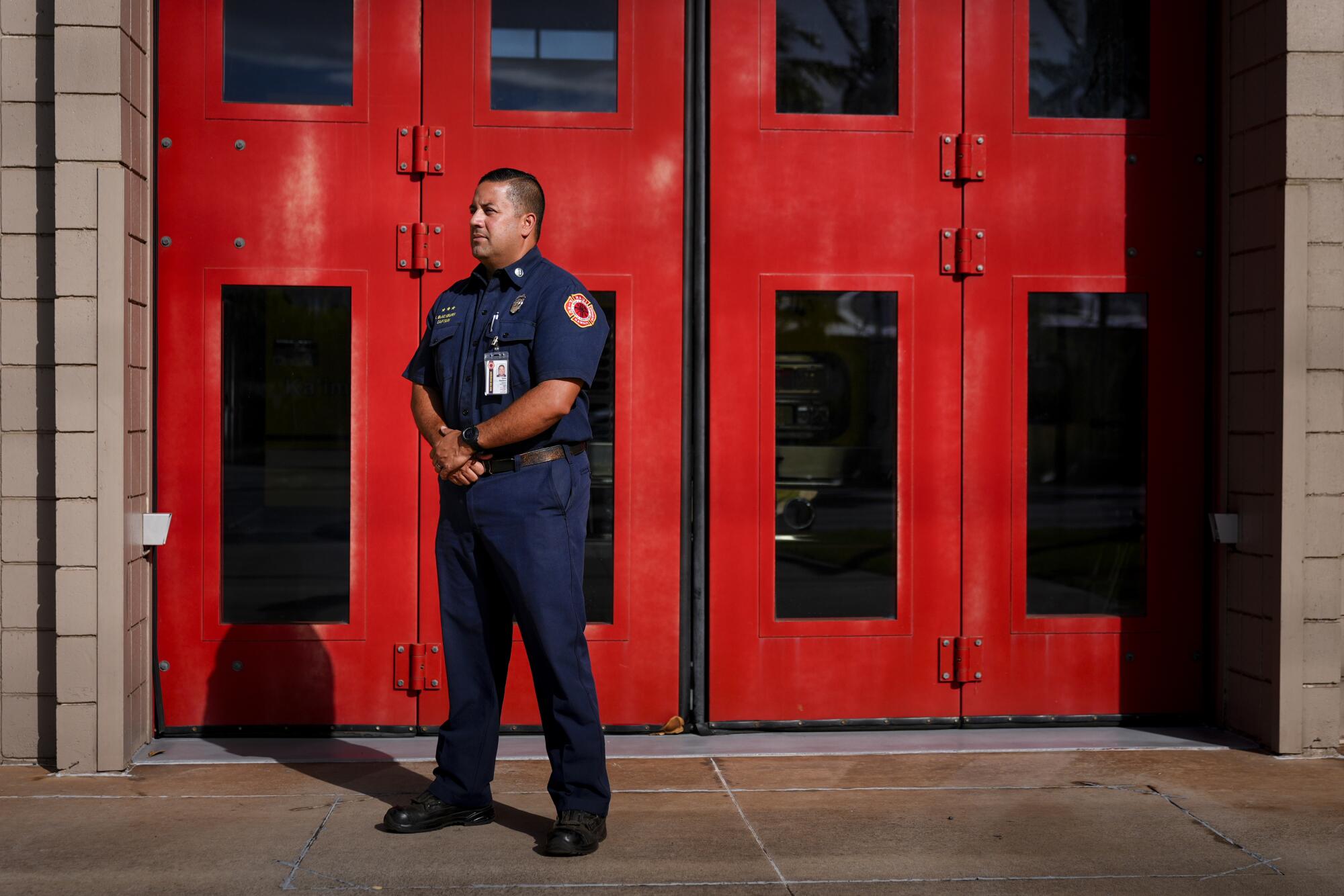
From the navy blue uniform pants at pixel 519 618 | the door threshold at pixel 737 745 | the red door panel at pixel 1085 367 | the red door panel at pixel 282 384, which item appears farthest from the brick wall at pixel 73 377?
the red door panel at pixel 1085 367

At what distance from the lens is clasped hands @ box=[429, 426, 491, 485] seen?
3920 mm

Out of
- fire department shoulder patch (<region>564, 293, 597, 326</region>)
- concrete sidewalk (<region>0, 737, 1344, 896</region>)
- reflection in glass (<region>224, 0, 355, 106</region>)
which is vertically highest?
reflection in glass (<region>224, 0, 355, 106</region>)

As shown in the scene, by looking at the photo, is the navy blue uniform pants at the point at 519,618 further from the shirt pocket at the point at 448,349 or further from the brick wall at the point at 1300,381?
the brick wall at the point at 1300,381

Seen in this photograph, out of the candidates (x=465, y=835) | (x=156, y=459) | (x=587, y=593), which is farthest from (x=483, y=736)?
(x=156, y=459)

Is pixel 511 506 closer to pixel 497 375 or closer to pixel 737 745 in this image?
pixel 497 375

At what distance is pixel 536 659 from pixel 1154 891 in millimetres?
1784

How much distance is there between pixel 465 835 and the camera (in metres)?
3.99

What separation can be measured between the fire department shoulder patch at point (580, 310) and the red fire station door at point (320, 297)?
4.00 feet

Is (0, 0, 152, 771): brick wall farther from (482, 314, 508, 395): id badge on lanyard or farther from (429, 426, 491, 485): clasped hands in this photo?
(482, 314, 508, 395): id badge on lanyard

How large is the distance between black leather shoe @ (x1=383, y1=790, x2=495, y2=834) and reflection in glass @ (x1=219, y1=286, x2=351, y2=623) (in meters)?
1.34

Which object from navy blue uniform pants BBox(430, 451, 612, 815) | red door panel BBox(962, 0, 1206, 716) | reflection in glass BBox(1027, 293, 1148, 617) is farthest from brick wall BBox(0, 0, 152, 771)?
reflection in glass BBox(1027, 293, 1148, 617)

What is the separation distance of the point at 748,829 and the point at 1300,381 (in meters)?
2.64

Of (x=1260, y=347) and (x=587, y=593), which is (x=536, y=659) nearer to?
(x=587, y=593)

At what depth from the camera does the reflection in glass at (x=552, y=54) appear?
5176mm
